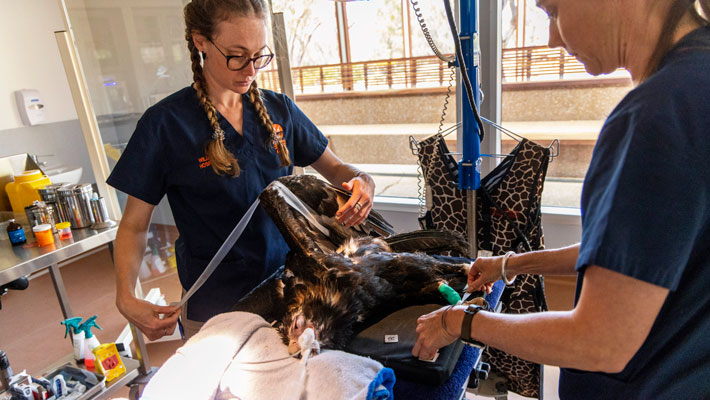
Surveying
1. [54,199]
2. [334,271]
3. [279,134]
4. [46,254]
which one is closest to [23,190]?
[54,199]

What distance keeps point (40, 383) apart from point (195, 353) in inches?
59.8

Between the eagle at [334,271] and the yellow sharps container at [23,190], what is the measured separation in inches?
63.1

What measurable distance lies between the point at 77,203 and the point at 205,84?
3.86 feet

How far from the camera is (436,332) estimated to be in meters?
0.88

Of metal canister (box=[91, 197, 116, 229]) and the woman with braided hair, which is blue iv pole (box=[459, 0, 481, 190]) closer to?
the woman with braided hair

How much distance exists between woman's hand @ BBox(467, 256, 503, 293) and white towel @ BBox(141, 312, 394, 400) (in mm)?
371

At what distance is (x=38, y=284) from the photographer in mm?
3666

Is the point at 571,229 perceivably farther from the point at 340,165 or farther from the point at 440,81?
the point at 340,165

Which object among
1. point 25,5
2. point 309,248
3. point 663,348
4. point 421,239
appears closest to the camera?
point 663,348

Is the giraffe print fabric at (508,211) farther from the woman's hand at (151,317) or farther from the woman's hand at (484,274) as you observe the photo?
the woman's hand at (151,317)

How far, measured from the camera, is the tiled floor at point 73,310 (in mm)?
2395

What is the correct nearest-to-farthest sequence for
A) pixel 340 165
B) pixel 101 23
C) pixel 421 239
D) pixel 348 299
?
pixel 348 299, pixel 421 239, pixel 340 165, pixel 101 23

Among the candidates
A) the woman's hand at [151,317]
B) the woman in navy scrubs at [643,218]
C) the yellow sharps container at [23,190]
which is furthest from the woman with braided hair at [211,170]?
the yellow sharps container at [23,190]

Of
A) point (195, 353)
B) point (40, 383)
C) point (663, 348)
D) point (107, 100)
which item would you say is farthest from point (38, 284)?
point (663, 348)
